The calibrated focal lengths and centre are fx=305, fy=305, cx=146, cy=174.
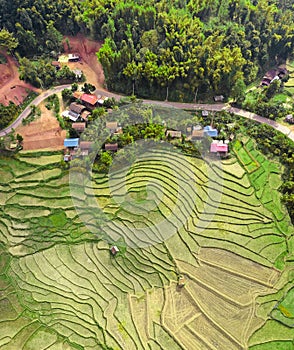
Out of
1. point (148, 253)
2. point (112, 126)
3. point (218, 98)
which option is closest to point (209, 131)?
point (218, 98)

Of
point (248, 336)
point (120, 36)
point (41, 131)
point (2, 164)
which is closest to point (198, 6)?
point (120, 36)

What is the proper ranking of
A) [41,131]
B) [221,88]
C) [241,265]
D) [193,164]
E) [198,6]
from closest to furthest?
[241,265], [193,164], [41,131], [221,88], [198,6]

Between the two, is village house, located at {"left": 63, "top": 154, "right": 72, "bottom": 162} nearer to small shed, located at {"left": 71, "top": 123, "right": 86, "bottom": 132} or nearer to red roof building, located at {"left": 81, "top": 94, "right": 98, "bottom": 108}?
small shed, located at {"left": 71, "top": 123, "right": 86, "bottom": 132}

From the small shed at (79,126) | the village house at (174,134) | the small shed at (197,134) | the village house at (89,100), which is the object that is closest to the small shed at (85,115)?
the village house at (89,100)

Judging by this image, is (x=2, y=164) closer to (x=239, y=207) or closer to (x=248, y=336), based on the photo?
→ (x=239, y=207)

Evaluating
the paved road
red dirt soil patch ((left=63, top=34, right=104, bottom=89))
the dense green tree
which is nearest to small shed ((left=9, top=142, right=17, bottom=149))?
the paved road
